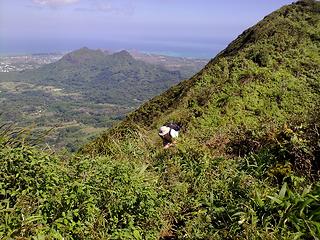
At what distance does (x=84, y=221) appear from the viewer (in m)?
4.55

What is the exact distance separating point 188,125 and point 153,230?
842 cm

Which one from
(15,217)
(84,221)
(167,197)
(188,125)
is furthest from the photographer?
(188,125)

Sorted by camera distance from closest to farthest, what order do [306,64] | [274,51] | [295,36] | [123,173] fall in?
[123,173], [306,64], [274,51], [295,36]

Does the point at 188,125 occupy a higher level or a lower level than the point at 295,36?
lower

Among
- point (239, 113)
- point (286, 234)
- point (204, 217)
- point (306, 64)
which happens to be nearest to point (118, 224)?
point (204, 217)

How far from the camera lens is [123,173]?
5.36 metres

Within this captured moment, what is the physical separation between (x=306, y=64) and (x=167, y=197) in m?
13.7

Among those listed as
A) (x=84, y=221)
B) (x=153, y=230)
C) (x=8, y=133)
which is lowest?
(x=153, y=230)

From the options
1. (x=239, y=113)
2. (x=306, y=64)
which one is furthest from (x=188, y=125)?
(x=306, y=64)

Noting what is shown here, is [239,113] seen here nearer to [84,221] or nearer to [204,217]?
[204,217]

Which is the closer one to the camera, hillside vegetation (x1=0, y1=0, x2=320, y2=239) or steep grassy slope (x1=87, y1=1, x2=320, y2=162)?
hillside vegetation (x1=0, y1=0, x2=320, y2=239)

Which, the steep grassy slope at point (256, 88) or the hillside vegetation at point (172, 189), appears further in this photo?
the steep grassy slope at point (256, 88)

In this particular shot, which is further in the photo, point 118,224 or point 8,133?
point 8,133

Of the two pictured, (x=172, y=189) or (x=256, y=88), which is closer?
(x=172, y=189)
